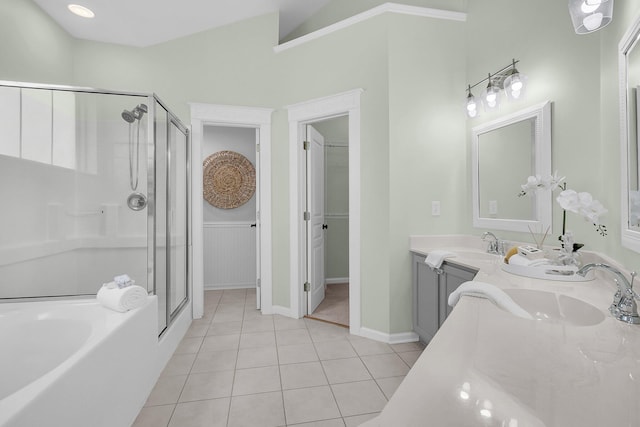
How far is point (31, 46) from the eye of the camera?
7.55 feet

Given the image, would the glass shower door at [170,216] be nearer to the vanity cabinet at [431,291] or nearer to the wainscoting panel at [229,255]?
the wainscoting panel at [229,255]

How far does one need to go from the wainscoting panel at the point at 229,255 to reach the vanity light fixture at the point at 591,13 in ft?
12.3

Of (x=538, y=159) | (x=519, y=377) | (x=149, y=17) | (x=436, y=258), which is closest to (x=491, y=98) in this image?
(x=538, y=159)

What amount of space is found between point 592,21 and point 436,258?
1424mm

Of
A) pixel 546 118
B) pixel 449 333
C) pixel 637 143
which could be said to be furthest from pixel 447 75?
pixel 449 333

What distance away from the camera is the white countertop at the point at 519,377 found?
0.42m

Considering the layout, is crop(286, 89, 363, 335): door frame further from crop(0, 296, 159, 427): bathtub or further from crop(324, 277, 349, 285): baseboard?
crop(0, 296, 159, 427): bathtub

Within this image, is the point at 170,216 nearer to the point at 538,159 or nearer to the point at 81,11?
the point at 81,11

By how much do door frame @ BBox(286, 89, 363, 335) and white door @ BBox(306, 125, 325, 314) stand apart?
69mm

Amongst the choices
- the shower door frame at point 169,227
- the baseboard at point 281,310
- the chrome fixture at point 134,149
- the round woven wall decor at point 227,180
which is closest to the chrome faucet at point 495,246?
the baseboard at point 281,310

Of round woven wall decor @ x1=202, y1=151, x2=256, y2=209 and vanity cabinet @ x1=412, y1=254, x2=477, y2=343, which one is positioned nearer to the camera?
vanity cabinet @ x1=412, y1=254, x2=477, y2=343

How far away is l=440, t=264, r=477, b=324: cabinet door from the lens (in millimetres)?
1796

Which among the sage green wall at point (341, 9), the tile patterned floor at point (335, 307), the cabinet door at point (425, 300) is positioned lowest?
the tile patterned floor at point (335, 307)

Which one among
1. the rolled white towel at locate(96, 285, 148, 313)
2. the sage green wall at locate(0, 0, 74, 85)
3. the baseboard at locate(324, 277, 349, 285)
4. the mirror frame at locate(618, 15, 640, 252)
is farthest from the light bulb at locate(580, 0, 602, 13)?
the baseboard at locate(324, 277, 349, 285)
